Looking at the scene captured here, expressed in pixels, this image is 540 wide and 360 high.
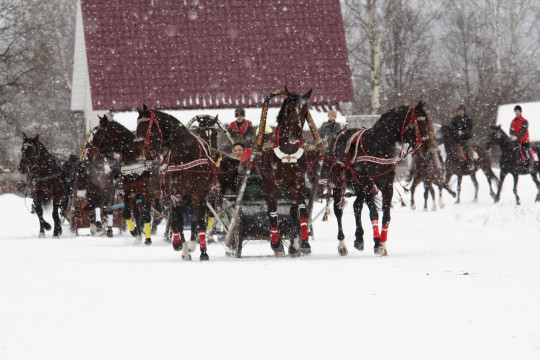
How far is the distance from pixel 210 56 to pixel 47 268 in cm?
1890

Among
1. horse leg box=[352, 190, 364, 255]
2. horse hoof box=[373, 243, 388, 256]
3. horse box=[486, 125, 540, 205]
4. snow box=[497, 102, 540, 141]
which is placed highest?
snow box=[497, 102, 540, 141]

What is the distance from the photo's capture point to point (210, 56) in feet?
93.6

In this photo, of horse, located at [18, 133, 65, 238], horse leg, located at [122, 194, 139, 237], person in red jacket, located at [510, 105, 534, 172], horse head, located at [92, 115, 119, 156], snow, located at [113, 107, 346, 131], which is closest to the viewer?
horse head, located at [92, 115, 119, 156]

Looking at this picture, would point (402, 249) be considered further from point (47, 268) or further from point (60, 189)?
point (60, 189)

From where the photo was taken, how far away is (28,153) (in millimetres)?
18172

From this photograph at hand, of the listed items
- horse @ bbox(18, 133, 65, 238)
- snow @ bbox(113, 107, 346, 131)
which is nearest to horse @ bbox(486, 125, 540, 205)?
snow @ bbox(113, 107, 346, 131)

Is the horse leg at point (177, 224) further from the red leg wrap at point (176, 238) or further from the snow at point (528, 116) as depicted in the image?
the snow at point (528, 116)

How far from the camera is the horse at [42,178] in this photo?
719 inches

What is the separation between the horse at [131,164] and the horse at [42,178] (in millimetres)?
3266

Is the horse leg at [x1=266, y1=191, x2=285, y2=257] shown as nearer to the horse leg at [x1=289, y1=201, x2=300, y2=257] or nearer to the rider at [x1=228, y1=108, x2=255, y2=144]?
the horse leg at [x1=289, y1=201, x2=300, y2=257]

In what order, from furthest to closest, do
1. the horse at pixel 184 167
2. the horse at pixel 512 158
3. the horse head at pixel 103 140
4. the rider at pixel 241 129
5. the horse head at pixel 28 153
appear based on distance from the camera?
the horse at pixel 512 158 → the horse head at pixel 28 153 → the horse head at pixel 103 140 → the rider at pixel 241 129 → the horse at pixel 184 167

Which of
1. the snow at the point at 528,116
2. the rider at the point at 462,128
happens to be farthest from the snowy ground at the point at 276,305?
the snow at the point at 528,116

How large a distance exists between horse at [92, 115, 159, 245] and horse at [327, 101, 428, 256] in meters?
4.29

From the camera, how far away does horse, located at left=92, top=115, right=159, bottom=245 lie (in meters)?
15.0
